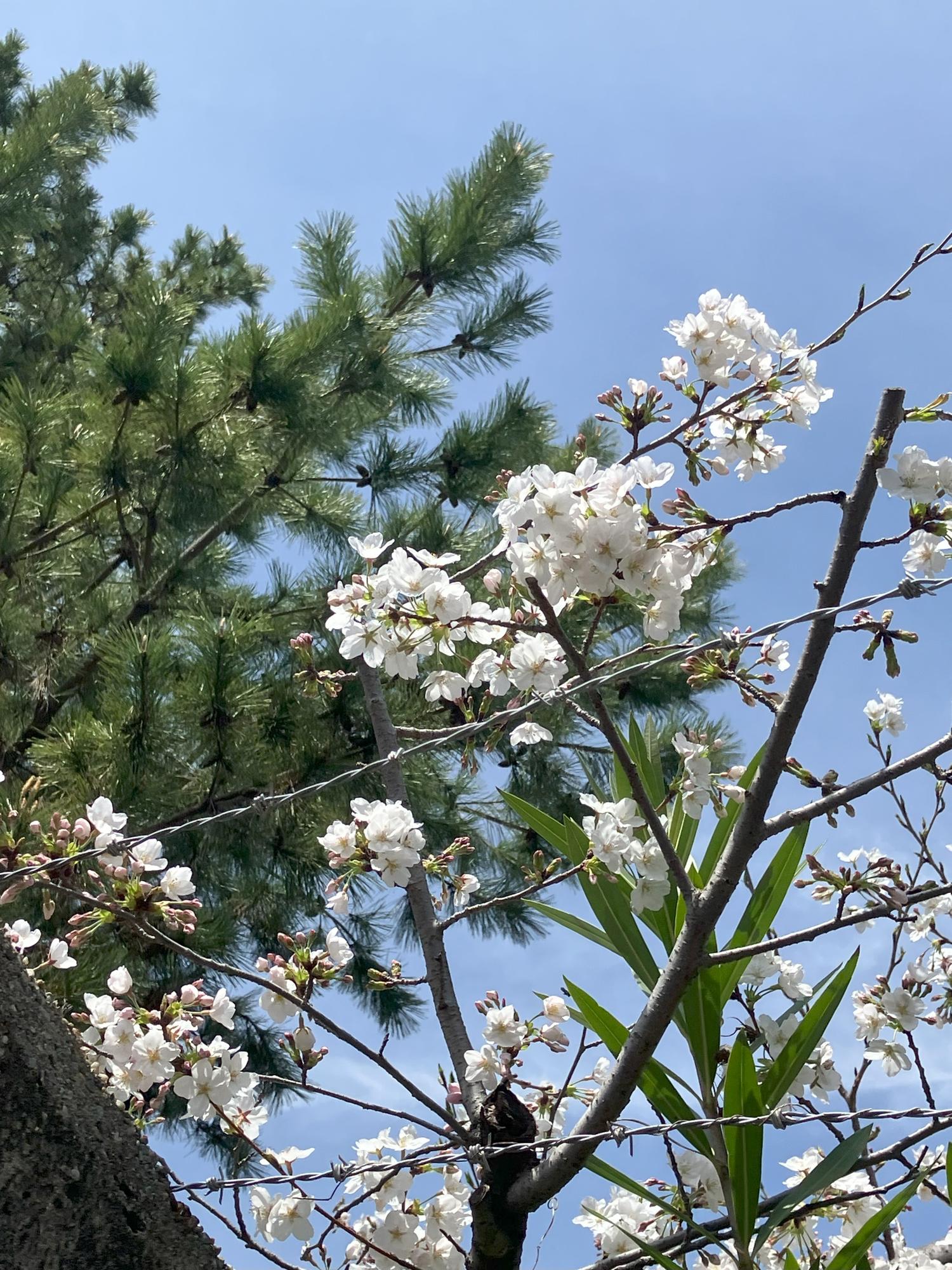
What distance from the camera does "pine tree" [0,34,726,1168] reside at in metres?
2.45

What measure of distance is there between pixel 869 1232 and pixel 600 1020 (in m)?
0.34

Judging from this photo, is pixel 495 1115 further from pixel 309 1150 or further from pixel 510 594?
pixel 510 594

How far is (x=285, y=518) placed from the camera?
3354mm

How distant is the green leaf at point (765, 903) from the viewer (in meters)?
1.18

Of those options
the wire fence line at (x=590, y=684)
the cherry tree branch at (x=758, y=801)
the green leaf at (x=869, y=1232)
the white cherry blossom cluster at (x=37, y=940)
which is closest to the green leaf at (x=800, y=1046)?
the green leaf at (x=869, y=1232)

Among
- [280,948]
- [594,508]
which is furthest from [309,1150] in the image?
[280,948]

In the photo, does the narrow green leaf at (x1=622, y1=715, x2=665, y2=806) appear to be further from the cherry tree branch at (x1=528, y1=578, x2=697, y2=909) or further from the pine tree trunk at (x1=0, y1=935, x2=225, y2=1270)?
the pine tree trunk at (x1=0, y1=935, x2=225, y2=1270)

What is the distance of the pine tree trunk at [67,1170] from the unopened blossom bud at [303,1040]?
26 cm

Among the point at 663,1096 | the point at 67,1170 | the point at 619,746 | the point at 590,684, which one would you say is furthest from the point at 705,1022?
the point at 67,1170

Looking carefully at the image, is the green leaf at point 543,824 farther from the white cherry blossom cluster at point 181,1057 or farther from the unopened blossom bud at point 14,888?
the unopened blossom bud at point 14,888

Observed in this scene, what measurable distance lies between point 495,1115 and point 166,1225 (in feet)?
1.18

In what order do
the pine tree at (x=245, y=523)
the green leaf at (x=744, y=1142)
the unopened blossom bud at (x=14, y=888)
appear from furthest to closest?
the pine tree at (x=245, y=523)
the green leaf at (x=744, y=1142)
the unopened blossom bud at (x=14, y=888)

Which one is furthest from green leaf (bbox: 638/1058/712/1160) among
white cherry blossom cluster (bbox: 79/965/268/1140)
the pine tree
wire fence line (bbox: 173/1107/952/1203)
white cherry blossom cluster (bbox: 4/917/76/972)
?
the pine tree

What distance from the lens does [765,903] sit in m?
1.20
